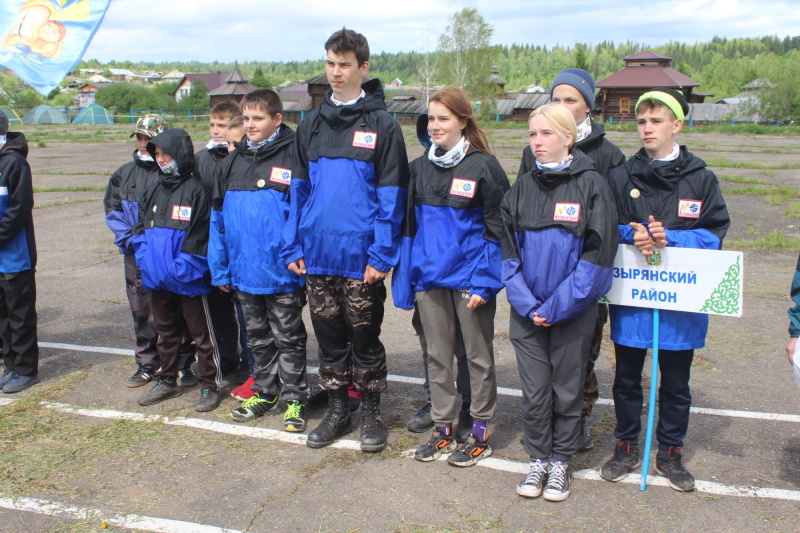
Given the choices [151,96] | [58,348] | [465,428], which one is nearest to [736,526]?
[465,428]

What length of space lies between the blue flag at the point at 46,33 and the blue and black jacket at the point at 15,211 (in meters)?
1.22

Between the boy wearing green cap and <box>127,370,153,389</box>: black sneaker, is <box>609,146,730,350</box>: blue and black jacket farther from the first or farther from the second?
<box>127,370,153,389</box>: black sneaker

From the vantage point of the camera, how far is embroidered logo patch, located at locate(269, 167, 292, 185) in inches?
173

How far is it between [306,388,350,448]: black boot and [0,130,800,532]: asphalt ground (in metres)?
0.09

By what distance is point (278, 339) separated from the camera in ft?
15.0

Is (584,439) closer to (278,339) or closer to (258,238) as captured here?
(278,339)

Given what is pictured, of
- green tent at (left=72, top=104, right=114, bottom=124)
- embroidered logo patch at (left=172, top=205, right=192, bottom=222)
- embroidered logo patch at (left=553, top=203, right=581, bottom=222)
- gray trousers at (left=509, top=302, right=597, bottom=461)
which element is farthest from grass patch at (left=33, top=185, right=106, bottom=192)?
green tent at (left=72, top=104, right=114, bottom=124)

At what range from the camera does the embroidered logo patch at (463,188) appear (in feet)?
12.5

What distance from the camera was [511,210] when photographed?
3.63 m

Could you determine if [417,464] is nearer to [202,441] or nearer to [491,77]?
[202,441]

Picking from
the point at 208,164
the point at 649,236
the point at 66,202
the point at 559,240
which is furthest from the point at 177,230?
the point at 66,202

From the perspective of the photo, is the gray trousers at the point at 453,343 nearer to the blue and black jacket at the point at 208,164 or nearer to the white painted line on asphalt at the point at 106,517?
the white painted line on asphalt at the point at 106,517

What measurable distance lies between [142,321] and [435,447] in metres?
2.68

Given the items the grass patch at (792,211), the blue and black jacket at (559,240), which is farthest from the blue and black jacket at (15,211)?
the grass patch at (792,211)
